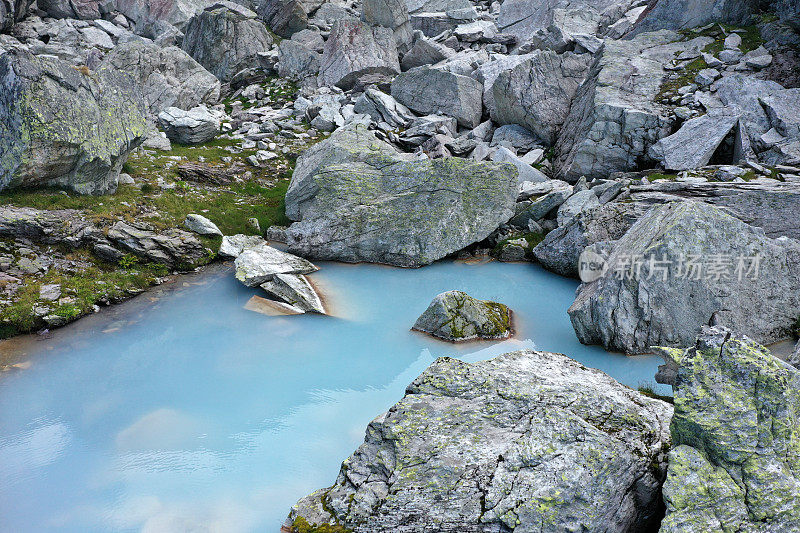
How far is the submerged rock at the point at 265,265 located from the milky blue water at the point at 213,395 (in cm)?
95

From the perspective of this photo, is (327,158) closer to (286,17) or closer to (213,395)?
(213,395)

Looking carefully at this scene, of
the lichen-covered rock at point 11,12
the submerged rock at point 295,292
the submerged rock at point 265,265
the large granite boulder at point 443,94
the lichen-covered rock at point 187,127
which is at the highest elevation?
the lichen-covered rock at point 11,12

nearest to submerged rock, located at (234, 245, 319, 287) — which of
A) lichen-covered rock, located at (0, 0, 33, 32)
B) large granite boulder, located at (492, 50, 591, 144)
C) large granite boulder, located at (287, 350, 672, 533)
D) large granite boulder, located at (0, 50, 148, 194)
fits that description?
large granite boulder, located at (0, 50, 148, 194)

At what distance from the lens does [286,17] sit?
60.0 m

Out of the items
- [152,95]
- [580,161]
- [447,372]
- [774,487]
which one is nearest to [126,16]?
[152,95]

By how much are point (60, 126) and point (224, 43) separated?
33899mm

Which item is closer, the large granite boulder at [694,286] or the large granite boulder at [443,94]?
the large granite boulder at [694,286]

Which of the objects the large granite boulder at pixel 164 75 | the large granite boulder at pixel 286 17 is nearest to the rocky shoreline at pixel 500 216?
the large granite boulder at pixel 164 75

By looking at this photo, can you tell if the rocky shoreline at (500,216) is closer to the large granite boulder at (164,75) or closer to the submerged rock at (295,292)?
the submerged rock at (295,292)

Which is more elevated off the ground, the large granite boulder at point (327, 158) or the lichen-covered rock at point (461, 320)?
the large granite boulder at point (327, 158)

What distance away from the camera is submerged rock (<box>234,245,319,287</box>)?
22.1 m

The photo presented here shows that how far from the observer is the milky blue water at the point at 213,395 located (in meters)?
11.8

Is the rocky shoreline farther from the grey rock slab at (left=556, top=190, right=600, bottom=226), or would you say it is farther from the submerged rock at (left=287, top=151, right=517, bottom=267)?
the grey rock slab at (left=556, top=190, right=600, bottom=226)

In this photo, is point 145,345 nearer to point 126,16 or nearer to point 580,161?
point 580,161
